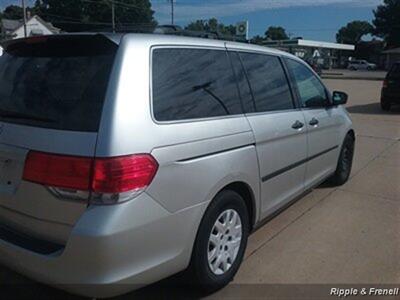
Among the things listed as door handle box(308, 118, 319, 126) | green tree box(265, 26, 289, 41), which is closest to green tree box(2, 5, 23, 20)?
green tree box(265, 26, 289, 41)

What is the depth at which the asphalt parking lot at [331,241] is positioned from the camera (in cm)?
363

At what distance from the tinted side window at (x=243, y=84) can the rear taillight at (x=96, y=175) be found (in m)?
1.25

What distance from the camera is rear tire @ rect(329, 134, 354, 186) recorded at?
5.93 metres

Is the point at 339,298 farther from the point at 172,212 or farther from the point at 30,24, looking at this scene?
the point at 30,24

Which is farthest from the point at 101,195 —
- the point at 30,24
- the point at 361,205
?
the point at 30,24

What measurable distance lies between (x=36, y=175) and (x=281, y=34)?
449 feet

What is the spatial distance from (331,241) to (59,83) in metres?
2.85

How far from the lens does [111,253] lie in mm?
2523

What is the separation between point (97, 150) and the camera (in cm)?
253

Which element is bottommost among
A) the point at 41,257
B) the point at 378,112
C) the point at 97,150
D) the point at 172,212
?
the point at 378,112

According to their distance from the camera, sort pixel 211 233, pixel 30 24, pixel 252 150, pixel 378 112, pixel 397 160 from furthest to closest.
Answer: pixel 30 24 → pixel 378 112 → pixel 397 160 → pixel 252 150 → pixel 211 233

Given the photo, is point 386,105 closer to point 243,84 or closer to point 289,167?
point 289,167

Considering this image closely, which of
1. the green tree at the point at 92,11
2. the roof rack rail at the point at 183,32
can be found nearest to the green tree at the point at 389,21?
the green tree at the point at 92,11

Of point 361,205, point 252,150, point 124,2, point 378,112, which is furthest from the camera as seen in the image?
point 124,2
